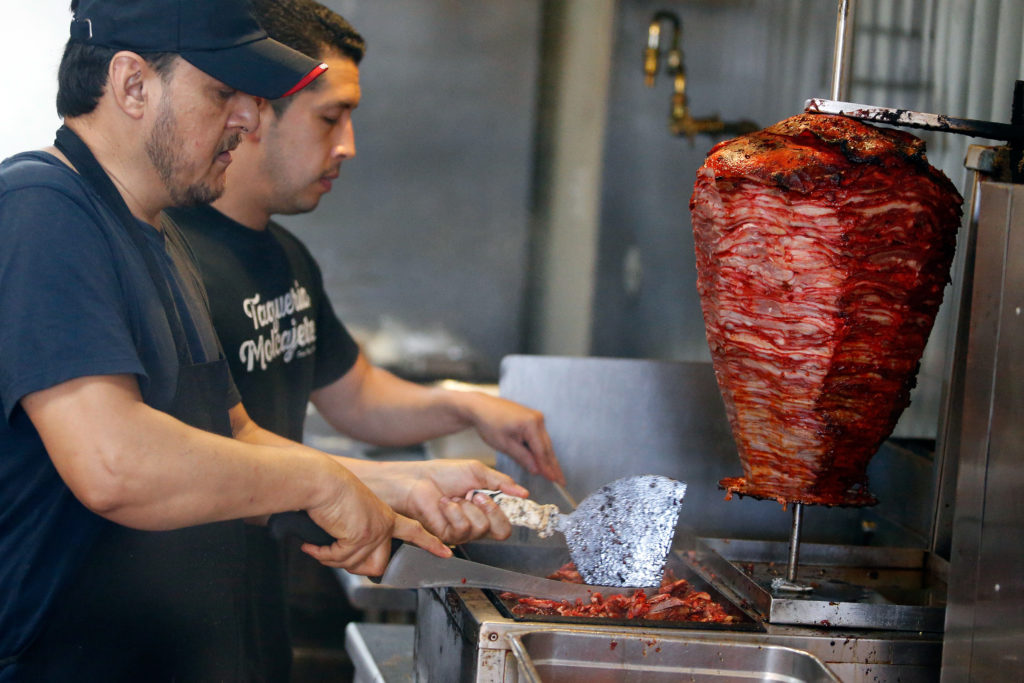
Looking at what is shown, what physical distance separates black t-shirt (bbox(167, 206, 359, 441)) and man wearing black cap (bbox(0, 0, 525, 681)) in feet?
1.37

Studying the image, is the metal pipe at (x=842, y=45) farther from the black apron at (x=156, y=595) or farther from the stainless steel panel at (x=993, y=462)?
the black apron at (x=156, y=595)

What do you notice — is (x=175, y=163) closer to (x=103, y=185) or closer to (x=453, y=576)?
(x=103, y=185)

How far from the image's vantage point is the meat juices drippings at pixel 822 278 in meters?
1.44

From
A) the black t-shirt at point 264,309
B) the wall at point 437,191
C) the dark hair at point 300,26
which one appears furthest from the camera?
the wall at point 437,191

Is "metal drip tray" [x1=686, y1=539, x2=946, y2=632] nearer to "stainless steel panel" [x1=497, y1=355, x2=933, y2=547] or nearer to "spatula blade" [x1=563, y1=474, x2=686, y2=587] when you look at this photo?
"spatula blade" [x1=563, y1=474, x2=686, y2=587]

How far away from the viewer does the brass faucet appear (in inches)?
134

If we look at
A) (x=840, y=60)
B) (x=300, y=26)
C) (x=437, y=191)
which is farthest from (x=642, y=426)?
(x=437, y=191)

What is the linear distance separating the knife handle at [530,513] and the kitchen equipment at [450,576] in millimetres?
117

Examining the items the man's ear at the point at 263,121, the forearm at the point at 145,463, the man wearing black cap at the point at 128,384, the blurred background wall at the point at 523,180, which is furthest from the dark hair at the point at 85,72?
the blurred background wall at the point at 523,180

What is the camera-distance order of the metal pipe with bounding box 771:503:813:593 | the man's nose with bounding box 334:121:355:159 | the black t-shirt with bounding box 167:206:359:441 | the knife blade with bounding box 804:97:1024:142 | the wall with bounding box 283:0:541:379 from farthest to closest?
the wall with bounding box 283:0:541:379
the man's nose with bounding box 334:121:355:159
the black t-shirt with bounding box 167:206:359:441
the metal pipe with bounding box 771:503:813:593
the knife blade with bounding box 804:97:1024:142

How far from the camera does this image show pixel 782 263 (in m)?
1.47

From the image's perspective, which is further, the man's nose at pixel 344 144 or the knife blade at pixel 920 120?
the man's nose at pixel 344 144

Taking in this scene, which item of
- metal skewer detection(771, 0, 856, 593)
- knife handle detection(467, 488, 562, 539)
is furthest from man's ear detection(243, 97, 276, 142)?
metal skewer detection(771, 0, 856, 593)

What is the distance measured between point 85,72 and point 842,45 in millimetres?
1125
